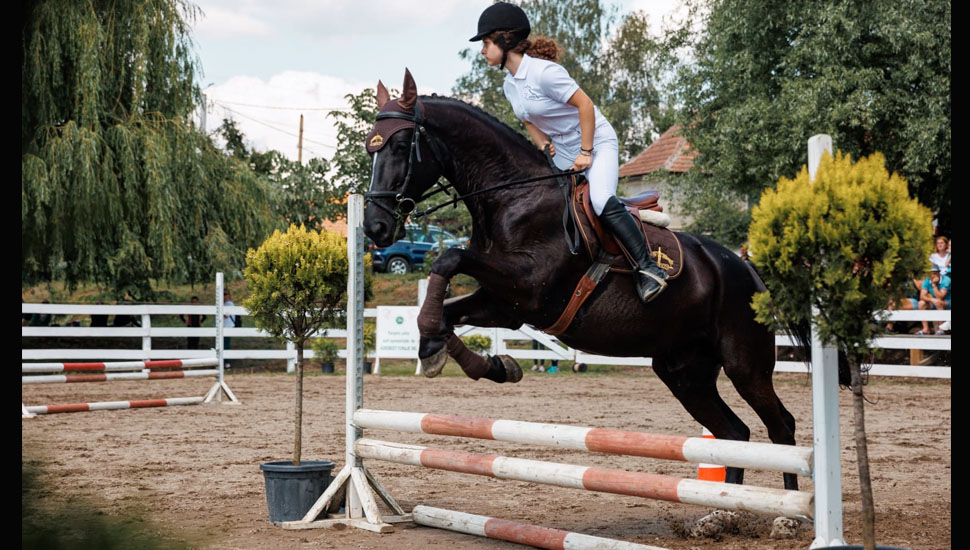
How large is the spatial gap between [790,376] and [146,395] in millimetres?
11573

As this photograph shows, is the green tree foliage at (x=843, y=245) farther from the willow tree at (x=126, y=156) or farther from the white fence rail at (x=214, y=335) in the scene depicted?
the willow tree at (x=126, y=156)

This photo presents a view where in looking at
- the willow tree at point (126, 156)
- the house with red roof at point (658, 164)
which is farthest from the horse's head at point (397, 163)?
the house with red roof at point (658, 164)

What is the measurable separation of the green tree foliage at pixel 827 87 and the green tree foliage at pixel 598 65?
10727mm

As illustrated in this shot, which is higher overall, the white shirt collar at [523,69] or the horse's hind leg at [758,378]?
the white shirt collar at [523,69]

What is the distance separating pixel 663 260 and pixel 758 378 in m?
0.96

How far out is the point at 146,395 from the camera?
1391 centimetres

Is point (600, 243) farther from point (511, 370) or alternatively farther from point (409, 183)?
point (409, 183)

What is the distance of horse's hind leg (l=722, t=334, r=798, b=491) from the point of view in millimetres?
5047

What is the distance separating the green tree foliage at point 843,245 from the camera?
283 cm

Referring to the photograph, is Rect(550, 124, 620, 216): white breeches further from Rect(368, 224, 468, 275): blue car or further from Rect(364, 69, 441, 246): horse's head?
Rect(368, 224, 468, 275): blue car

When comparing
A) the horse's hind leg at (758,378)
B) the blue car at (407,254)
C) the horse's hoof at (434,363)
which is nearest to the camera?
the horse's hoof at (434,363)

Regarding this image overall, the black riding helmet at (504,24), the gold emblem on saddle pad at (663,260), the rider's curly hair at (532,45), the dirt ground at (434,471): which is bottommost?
the dirt ground at (434,471)

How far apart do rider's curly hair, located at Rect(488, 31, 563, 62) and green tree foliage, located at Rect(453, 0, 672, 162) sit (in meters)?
27.7
